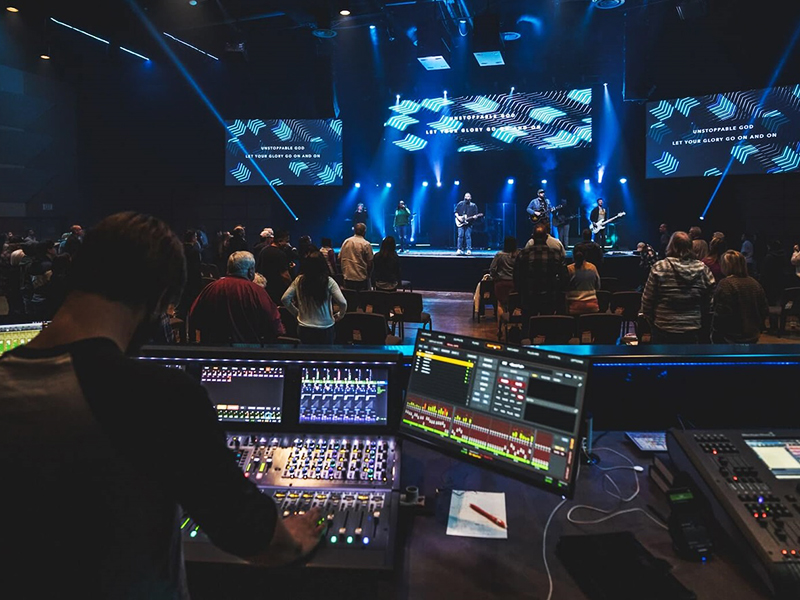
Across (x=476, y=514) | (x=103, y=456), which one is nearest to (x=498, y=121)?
(x=476, y=514)

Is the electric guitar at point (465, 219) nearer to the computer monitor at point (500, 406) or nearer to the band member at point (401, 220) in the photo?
the band member at point (401, 220)

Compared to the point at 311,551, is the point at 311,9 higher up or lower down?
higher up

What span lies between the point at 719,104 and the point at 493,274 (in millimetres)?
7774

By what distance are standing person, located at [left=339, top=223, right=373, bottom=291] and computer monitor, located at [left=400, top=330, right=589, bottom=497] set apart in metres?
6.25

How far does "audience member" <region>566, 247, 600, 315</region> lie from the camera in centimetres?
604

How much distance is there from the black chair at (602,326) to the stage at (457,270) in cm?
656

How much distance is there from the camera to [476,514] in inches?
68.4

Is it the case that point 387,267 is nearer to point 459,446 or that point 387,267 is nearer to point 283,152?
point 459,446

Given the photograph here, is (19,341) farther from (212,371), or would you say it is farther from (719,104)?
(719,104)

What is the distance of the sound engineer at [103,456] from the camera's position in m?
0.93

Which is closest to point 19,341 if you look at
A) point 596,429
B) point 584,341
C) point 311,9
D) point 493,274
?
point 596,429

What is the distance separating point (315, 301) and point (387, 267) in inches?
120

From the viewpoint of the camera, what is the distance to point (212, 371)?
2.12 m

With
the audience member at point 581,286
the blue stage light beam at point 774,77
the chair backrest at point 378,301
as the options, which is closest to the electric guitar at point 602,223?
the blue stage light beam at point 774,77
